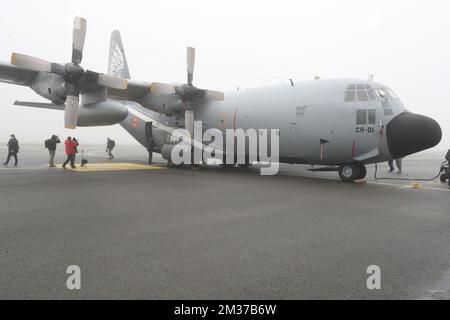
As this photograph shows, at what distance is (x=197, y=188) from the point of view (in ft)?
33.1

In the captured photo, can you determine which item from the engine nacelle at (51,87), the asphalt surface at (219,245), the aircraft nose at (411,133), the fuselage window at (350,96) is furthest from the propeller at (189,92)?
the aircraft nose at (411,133)

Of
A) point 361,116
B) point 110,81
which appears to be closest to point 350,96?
point 361,116

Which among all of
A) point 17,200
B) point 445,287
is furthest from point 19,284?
point 17,200

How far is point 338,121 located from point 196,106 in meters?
7.26

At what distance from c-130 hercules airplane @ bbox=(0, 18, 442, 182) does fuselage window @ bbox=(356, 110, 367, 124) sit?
0.03 metres

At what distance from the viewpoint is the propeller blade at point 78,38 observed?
12828 millimetres

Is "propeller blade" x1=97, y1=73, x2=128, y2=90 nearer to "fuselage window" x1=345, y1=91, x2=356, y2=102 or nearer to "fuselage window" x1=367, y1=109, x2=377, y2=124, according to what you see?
"fuselage window" x1=345, y1=91, x2=356, y2=102

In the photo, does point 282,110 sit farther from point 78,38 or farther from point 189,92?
point 78,38

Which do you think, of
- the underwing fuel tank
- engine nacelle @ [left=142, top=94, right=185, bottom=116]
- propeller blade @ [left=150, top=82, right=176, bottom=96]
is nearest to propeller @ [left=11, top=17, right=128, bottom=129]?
the underwing fuel tank

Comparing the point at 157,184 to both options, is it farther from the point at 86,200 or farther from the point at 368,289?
the point at 368,289

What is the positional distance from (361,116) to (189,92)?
26.0 ft

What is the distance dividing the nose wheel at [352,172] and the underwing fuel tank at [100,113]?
385 inches

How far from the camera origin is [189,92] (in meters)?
15.8

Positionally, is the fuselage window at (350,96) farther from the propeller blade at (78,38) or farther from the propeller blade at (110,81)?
the propeller blade at (78,38)
